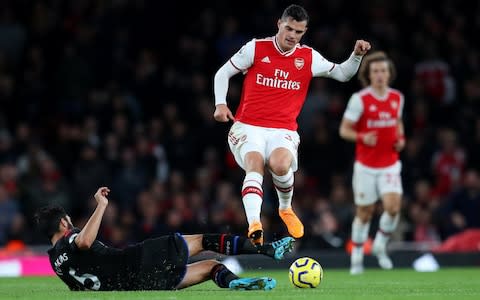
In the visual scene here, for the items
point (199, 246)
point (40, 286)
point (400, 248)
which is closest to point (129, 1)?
point (400, 248)

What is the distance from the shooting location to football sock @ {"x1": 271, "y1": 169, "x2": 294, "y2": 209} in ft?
39.3

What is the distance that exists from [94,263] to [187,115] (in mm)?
10036

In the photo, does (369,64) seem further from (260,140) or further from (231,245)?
(231,245)

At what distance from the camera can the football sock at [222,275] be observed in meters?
10.6

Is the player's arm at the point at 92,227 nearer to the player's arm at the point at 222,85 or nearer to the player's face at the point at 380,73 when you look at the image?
the player's arm at the point at 222,85

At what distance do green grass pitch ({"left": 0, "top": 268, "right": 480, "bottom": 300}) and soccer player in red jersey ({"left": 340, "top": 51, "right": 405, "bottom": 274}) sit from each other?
1.00 metres

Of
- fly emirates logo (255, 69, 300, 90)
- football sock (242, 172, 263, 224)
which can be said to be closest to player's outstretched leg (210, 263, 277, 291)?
football sock (242, 172, 263, 224)

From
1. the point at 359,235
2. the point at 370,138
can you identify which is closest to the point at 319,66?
the point at 370,138

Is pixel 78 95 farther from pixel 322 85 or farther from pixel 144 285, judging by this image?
pixel 144 285

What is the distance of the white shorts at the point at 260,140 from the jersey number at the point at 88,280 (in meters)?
2.13

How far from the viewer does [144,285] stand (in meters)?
10.6

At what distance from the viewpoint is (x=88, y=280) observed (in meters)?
10.5

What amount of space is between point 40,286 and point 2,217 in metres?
5.71

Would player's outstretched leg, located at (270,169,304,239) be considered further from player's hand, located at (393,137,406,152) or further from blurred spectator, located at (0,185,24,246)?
blurred spectator, located at (0,185,24,246)
